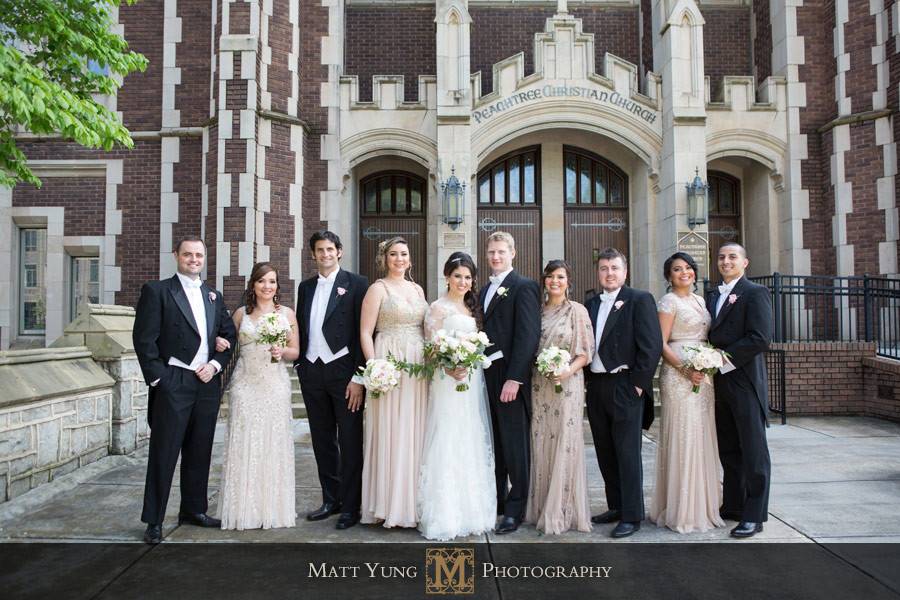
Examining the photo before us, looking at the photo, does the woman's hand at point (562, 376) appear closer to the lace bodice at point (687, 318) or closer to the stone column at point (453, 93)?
the lace bodice at point (687, 318)

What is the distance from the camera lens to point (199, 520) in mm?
4582

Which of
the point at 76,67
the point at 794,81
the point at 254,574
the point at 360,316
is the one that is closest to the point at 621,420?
the point at 360,316

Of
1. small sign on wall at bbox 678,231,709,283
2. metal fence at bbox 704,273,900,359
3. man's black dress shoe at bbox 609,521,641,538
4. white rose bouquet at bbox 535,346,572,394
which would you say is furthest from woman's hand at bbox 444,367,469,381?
small sign on wall at bbox 678,231,709,283

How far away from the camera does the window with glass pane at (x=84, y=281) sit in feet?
39.7

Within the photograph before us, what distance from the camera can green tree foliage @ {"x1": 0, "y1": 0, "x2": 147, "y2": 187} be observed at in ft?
16.3

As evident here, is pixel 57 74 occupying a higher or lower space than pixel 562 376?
higher

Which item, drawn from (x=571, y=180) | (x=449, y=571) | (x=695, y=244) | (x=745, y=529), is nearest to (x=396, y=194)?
(x=571, y=180)

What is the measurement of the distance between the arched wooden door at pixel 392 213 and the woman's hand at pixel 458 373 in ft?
28.5

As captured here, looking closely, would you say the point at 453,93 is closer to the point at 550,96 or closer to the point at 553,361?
the point at 550,96

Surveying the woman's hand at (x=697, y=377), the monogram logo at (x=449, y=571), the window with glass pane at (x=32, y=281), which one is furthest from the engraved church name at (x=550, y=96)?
the monogram logo at (x=449, y=571)

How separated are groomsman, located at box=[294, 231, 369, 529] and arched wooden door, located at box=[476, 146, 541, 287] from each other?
7.93 metres

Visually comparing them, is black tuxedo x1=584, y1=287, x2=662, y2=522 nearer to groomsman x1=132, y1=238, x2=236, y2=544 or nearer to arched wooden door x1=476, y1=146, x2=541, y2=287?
groomsman x1=132, y1=238, x2=236, y2=544

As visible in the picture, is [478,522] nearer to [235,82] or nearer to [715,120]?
[235,82]

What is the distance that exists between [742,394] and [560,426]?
1299 millimetres
